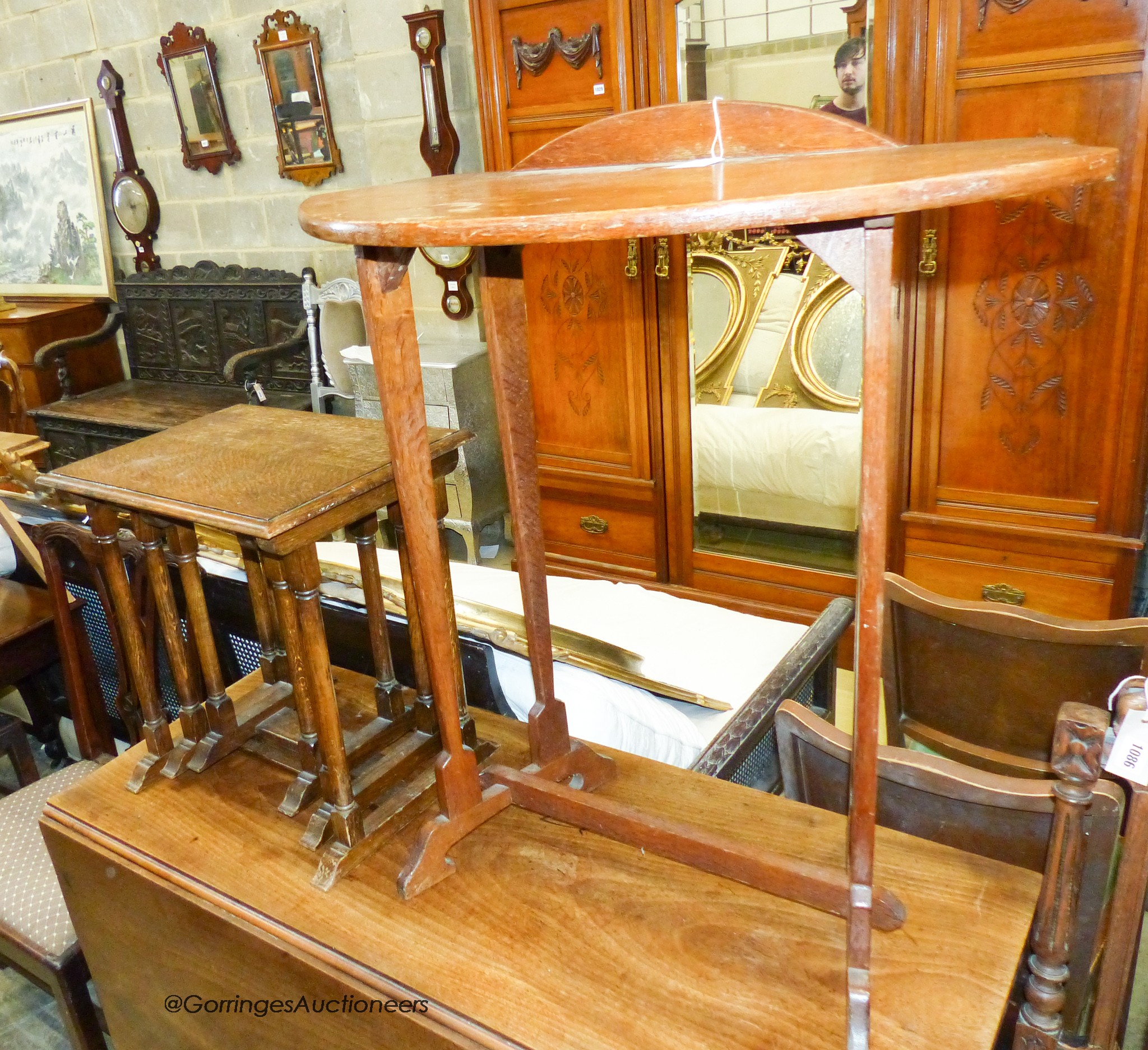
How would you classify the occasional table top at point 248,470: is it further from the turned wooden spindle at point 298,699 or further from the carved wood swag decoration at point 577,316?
the carved wood swag decoration at point 577,316

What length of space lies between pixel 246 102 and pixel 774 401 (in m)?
2.77

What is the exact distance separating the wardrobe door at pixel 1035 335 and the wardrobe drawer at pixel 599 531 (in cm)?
88

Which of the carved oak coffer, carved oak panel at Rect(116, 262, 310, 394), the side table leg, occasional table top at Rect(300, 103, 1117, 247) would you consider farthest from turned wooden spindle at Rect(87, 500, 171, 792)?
carved oak panel at Rect(116, 262, 310, 394)

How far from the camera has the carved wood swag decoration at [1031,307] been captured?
2250 mm

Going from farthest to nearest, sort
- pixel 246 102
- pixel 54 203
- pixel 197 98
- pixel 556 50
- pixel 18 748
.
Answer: pixel 54 203, pixel 197 98, pixel 246 102, pixel 556 50, pixel 18 748

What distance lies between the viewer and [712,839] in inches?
39.2

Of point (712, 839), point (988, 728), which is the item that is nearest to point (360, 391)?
point (988, 728)

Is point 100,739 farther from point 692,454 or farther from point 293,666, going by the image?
point 692,454

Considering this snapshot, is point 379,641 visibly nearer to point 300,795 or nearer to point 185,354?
point 300,795

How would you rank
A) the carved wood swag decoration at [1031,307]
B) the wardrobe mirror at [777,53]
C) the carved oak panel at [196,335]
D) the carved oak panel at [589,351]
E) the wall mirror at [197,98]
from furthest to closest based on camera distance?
the carved oak panel at [196,335] → the wall mirror at [197,98] → the carved oak panel at [589,351] → the wardrobe mirror at [777,53] → the carved wood swag decoration at [1031,307]

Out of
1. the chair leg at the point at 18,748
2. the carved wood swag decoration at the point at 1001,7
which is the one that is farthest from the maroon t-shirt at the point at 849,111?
the chair leg at the point at 18,748

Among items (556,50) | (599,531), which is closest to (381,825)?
(599,531)

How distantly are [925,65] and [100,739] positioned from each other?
7.64 feet

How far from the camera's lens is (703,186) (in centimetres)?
70
